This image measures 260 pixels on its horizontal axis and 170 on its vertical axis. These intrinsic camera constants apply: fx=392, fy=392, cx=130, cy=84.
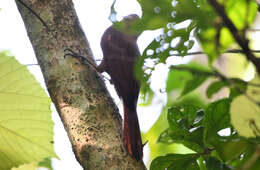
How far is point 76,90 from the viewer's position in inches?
55.9

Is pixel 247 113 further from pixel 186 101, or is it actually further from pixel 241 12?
pixel 186 101

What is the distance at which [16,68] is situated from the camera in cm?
140

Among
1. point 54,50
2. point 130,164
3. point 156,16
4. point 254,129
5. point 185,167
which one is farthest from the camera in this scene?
point 54,50

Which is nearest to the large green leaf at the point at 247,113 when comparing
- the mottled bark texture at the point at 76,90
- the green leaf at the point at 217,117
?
the green leaf at the point at 217,117

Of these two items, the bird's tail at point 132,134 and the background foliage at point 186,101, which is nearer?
the background foliage at point 186,101

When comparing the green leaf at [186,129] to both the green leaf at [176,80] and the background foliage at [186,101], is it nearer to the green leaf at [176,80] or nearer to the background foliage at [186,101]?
the background foliage at [186,101]

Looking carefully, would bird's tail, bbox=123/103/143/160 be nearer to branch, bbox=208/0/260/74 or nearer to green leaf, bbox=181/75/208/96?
green leaf, bbox=181/75/208/96

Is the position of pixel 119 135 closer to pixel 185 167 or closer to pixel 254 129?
pixel 185 167

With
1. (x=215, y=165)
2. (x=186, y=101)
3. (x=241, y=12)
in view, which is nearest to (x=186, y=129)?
(x=186, y=101)

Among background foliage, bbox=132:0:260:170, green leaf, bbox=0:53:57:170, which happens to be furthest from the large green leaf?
green leaf, bbox=0:53:57:170

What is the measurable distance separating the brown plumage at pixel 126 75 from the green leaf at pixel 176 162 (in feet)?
0.85

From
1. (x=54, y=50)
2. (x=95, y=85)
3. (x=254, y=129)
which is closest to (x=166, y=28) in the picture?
(x=254, y=129)

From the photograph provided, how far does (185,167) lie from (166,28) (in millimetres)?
362

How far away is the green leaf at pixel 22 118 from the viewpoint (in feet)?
4.48
